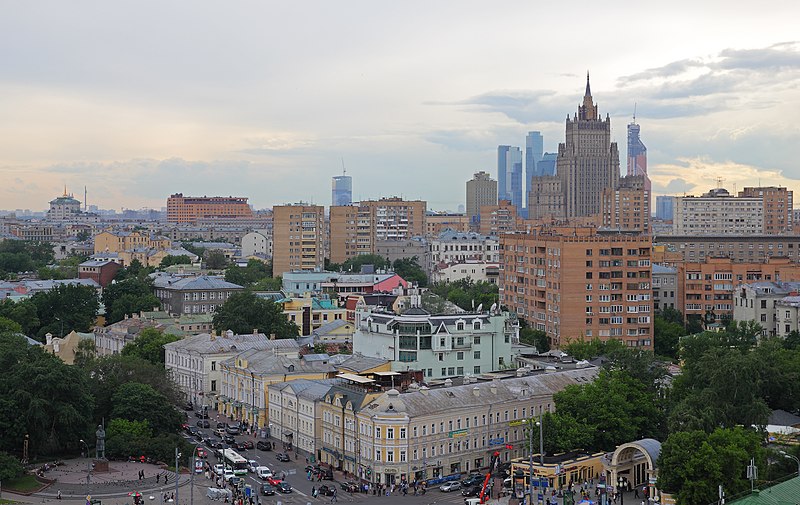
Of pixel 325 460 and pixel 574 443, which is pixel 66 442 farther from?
pixel 574 443

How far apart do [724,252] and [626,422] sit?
93843 millimetres

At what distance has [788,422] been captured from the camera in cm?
6475

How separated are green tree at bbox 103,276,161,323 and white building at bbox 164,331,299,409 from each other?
90.1 feet

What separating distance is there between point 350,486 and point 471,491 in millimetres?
6539

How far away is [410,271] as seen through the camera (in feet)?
549

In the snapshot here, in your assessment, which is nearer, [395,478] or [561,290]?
[395,478]

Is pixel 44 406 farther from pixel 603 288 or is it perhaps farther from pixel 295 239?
pixel 295 239

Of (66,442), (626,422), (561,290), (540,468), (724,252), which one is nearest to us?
(540,468)

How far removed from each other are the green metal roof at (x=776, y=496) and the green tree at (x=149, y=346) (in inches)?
2145

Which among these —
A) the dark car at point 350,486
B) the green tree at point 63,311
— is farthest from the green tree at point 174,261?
the dark car at point 350,486

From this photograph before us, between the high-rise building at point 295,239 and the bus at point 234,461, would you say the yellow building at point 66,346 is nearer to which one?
the bus at point 234,461

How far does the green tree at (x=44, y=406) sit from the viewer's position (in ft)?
209

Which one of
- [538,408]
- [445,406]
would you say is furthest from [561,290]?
[445,406]

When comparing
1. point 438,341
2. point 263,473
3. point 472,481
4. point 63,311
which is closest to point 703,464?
point 472,481
